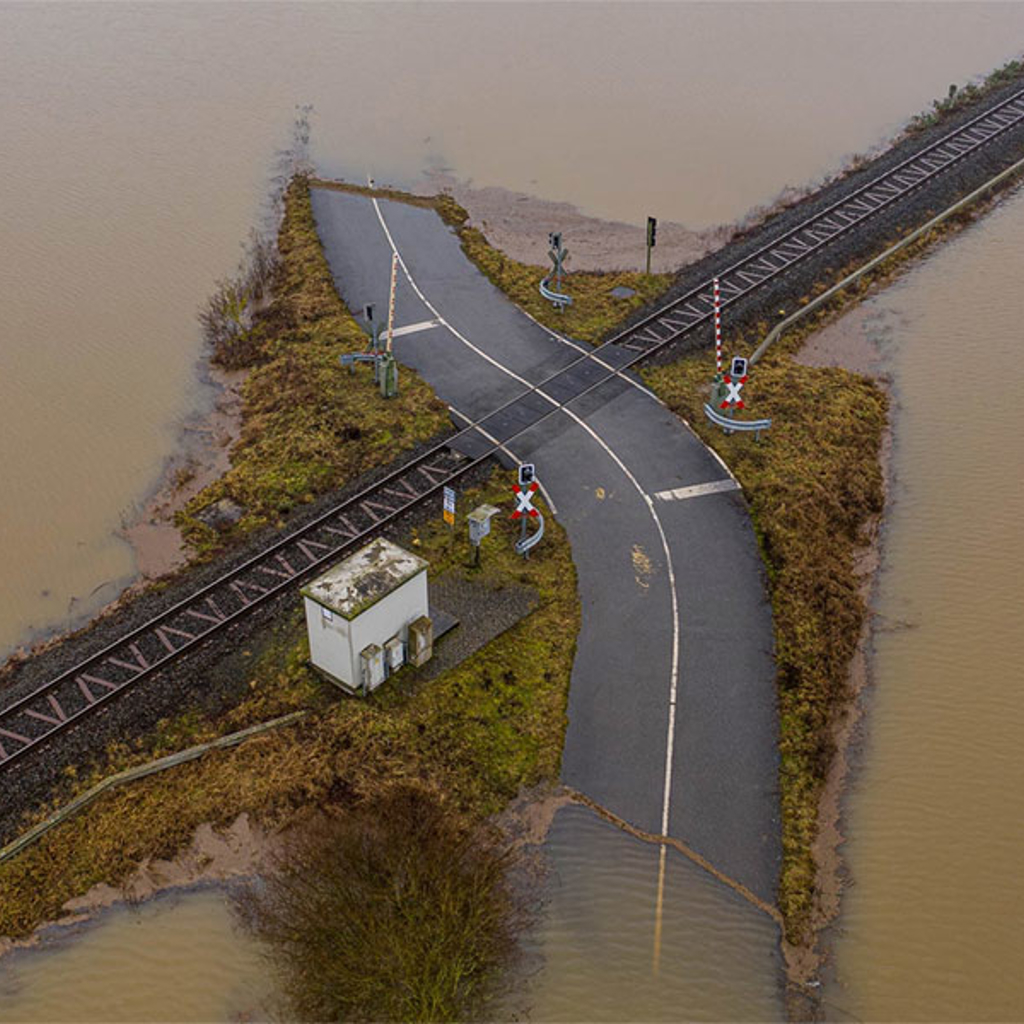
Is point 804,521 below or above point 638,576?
above

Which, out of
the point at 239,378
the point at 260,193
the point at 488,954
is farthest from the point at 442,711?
the point at 260,193

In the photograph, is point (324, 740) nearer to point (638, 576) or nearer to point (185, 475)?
point (638, 576)

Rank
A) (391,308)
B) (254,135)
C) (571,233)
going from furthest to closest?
(254,135)
(571,233)
(391,308)

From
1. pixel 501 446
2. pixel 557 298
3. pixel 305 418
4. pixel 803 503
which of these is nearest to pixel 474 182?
pixel 557 298

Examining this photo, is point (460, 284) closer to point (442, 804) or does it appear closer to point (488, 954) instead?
point (442, 804)

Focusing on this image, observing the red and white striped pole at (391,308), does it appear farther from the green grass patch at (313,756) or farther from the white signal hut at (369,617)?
the green grass patch at (313,756)

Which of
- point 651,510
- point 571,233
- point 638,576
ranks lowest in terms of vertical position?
point 638,576
